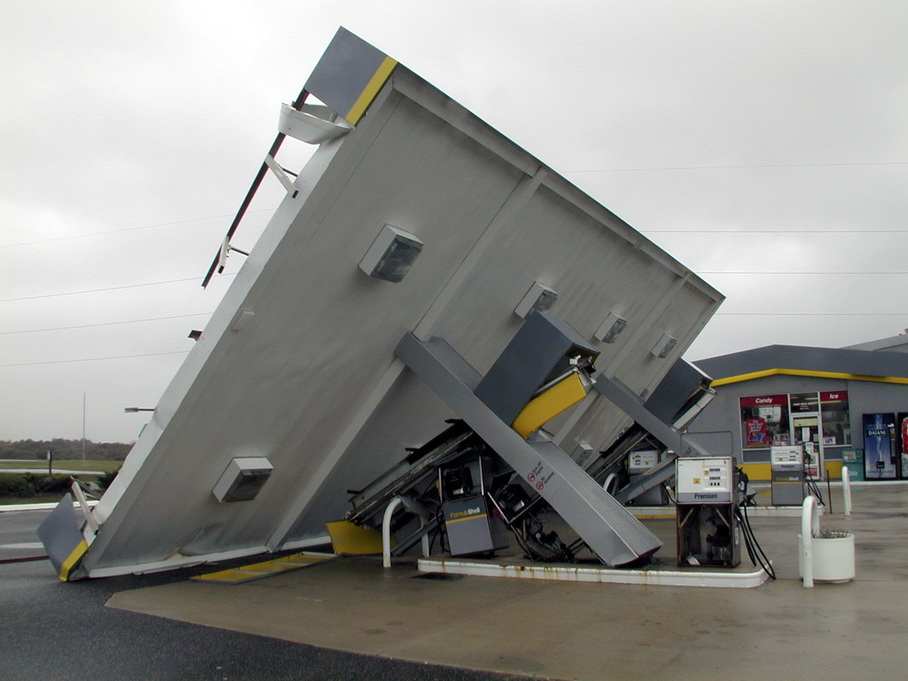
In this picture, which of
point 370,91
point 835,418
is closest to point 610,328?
point 370,91

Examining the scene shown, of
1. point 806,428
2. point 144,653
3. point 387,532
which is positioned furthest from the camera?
point 806,428

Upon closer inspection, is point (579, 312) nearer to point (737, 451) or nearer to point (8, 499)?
point (737, 451)

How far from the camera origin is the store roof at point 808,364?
23.6 m

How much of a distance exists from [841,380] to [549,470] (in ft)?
63.0

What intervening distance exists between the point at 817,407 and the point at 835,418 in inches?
22.9

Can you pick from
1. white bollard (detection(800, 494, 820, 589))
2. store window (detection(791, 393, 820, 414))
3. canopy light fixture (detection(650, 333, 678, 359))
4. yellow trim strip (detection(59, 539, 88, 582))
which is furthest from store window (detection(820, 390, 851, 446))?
yellow trim strip (detection(59, 539, 88, 582))

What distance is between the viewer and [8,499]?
85.8 feet

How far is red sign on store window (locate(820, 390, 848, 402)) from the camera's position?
24.3 meters

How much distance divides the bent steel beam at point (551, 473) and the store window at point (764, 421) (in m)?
18.4

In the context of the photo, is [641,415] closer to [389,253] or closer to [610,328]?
[610,328]

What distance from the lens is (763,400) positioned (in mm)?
25469

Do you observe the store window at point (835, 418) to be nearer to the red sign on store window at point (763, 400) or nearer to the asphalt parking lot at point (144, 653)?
the red sign on store window at point (763, 400)

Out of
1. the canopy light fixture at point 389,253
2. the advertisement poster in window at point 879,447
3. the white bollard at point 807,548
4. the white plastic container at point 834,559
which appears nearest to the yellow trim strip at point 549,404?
the canopy light fixture at point 389,253

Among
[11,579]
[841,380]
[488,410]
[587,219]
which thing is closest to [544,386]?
[488,410]
